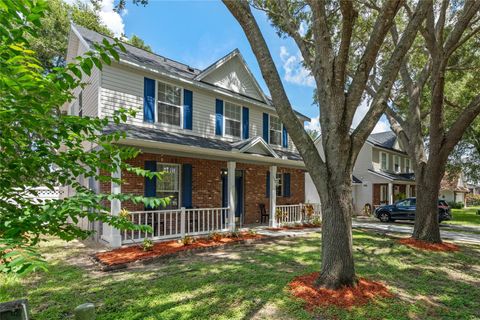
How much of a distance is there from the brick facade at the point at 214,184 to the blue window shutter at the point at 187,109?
1422 millimetres

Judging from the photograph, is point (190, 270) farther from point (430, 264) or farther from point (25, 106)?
point (430, 264)

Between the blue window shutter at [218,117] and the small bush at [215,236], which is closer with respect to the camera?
the small bush at [215,236]

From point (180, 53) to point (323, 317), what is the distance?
18.0 meters

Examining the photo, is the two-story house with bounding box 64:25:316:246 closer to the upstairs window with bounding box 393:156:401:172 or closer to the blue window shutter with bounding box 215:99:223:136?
the blue window shutter with bounding box 215:99:223:136

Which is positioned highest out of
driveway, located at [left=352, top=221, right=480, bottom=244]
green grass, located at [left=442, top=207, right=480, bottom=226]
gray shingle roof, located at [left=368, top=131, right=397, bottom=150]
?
gray shingle roof, located at [left=368, top=131, right=397, bottom=150]

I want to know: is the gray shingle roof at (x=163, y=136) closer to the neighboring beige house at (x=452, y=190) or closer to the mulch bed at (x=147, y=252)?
the mulch bed at (x=147, y=252)

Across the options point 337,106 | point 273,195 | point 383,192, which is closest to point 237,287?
point 337,106

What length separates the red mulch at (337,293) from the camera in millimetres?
4852

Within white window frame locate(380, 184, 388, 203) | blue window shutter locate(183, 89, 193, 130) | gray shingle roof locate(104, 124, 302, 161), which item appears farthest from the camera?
white window frame locate(380, 184, 388, 203)

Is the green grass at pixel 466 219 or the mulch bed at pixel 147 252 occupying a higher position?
the mulch bed at pixel 147 252

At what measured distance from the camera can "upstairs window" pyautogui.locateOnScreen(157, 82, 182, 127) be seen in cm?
1121

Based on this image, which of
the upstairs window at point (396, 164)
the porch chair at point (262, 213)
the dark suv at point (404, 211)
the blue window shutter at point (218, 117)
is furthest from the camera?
the upstairs window at point (396, 164)

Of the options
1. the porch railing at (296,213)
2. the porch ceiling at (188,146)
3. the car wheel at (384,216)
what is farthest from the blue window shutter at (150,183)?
the car wheel at (384,216)

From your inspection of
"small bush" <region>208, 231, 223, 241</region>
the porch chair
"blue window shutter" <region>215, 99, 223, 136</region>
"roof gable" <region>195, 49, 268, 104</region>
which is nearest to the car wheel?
the porch chair
